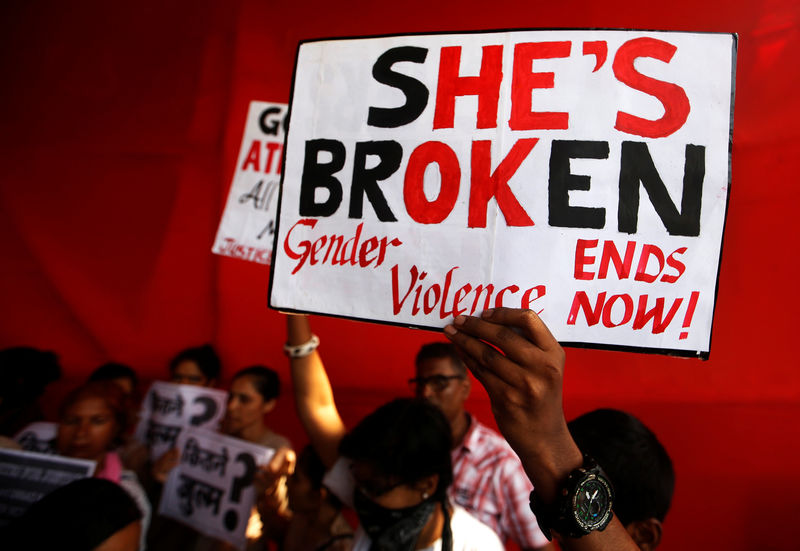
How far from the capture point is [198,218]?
281 centimetres

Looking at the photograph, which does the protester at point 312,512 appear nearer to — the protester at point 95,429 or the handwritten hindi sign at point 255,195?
the protester at point 95,429

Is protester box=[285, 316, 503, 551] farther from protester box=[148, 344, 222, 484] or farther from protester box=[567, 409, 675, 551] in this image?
protester box=[148, 344, 222, 484]

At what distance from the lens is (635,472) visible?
1103mm

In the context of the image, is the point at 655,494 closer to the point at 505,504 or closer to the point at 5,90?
the point at 505,504

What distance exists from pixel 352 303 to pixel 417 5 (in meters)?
1.78

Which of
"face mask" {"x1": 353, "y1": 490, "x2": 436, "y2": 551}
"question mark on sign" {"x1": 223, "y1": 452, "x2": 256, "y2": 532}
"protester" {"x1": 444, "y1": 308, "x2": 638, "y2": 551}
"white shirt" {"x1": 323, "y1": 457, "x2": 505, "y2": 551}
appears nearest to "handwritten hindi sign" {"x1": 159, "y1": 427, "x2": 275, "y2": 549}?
"question mark on sign" {"x1": 223, "y1": 452, "x2": 256, "y2": 532}

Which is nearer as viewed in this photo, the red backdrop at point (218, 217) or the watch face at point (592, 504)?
the watch face at point (592, 504)

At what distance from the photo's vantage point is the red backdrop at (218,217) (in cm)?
190

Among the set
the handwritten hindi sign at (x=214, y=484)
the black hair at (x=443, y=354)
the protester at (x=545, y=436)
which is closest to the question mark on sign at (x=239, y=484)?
the handwritten hindi sign at (x=214, y=484)

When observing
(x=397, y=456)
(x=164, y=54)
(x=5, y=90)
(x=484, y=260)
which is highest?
(x=164, y=54)

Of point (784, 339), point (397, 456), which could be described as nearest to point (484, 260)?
point (397, 456)

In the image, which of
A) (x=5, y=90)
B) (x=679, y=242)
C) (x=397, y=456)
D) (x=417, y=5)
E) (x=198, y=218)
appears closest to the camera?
(x=679, y=242)

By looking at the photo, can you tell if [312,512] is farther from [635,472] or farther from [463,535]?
[635,472]

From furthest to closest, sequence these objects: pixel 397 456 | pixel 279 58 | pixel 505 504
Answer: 1. pixel 279 58
2. pixel 505 504
3. pixel 397 456
